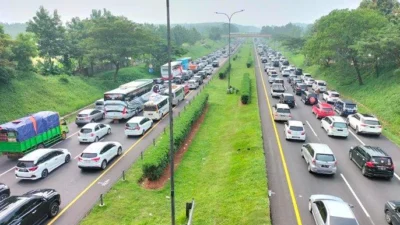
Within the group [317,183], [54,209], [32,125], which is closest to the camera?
[54,209]

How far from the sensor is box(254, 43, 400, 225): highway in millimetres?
15943

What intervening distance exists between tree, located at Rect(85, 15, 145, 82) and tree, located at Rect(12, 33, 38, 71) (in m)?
11.6

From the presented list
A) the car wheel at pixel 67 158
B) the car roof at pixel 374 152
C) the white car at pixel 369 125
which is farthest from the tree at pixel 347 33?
the car wheel at pixel 67 158

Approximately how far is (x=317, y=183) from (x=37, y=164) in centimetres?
1779

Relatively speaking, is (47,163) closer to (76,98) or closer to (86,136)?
(86,136)

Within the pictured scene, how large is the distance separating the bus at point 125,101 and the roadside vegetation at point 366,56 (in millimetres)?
26724

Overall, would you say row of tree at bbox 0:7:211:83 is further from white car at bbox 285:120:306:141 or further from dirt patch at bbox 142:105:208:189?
white car at bbox 285:120:306:141

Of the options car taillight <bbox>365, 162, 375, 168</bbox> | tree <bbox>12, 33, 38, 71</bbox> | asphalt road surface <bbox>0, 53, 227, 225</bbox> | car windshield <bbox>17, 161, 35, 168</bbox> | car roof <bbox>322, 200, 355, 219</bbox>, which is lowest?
asphalt road surface <bbox>0, 53, 227, 225</bbox>

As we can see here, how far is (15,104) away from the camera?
3700 cm

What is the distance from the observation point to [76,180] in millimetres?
21312

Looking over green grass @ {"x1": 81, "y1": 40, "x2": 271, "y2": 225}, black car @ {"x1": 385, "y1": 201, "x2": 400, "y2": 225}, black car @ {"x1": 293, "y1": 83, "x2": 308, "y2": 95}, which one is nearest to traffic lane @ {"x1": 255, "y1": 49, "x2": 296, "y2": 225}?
green grass @ {"x1": 81, "y1": 40, "x2": 271, "y2": 225}

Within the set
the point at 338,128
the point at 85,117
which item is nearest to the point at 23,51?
the point at 85,117

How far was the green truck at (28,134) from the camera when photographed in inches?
978

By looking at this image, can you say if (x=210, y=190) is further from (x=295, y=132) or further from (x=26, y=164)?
(x=26, y=164)
